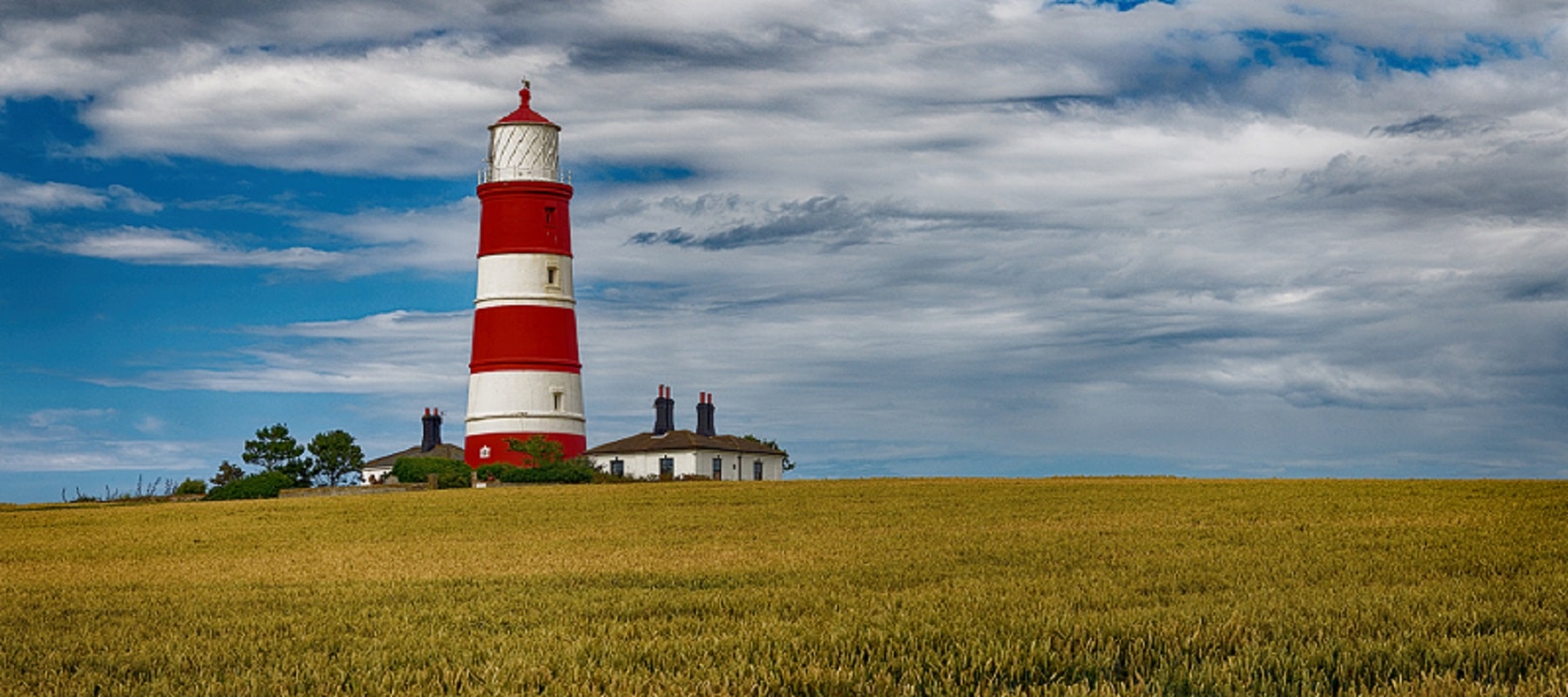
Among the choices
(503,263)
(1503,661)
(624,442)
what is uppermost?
(503,263)

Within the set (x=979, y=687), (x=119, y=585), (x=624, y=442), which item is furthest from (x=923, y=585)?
(x=624, y=442)

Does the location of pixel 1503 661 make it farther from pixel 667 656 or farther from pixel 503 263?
pixel 503 263

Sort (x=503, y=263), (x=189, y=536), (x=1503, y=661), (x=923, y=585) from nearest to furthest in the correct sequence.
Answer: (x=1503, y=661), (x=923, y=585), (x=189, y=536), (x=503, y=263)

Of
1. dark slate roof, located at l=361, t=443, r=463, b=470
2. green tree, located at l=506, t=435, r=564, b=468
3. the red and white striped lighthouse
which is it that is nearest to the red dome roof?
the red and white striped lighthouse

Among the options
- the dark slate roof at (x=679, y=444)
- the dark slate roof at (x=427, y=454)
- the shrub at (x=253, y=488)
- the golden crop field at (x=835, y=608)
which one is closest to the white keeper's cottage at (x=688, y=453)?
the dark slate roof at (x=679, y=444)

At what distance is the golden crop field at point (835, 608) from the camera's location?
6566mm

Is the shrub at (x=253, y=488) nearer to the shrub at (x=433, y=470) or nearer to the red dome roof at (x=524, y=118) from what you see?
the shrub at (x=433, y=470)

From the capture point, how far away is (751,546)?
1670 centimetres

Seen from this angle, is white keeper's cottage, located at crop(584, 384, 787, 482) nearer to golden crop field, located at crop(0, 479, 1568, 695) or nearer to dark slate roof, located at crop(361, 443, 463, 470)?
dark slate roof, located at crop(361, 443, 463, 470)

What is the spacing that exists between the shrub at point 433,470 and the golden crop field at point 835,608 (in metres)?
23.7

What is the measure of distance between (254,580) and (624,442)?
182 ft

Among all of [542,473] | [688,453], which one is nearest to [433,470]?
[542,473]

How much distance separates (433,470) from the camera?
159ft

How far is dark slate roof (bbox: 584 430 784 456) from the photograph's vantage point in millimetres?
65375
